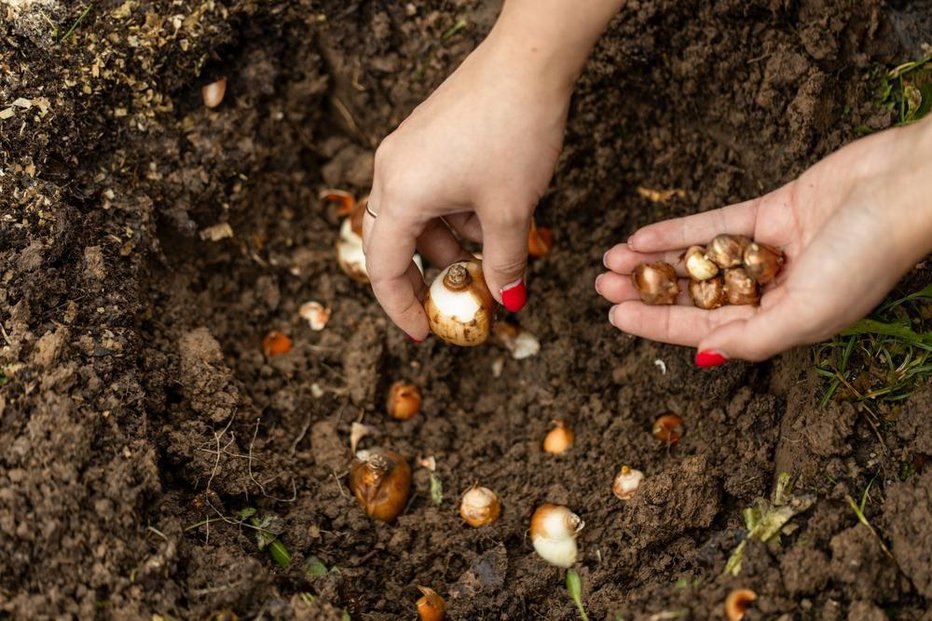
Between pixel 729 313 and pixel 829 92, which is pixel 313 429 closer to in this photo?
pixel 729 313

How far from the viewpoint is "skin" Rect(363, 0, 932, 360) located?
2090 millimetres

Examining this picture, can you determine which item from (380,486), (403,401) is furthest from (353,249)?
(380,486)

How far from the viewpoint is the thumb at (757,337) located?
2.10 m

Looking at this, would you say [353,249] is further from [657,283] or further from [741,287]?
[741,287]

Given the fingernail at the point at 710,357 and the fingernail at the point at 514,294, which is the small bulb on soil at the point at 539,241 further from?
the fingernail at the point at 710,357

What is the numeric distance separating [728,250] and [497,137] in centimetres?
83

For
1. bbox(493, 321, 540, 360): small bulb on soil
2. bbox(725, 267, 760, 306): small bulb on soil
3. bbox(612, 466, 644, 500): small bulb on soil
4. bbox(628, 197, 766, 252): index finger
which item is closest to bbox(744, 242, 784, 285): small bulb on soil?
bbox(725, 267, 760, 306): small bulb on soil

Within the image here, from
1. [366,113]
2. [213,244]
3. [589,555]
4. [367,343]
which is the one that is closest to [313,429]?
[367,343]

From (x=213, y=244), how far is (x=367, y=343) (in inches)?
30.1

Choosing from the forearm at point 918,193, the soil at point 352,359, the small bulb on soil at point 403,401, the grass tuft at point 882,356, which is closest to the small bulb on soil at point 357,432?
the soil at point 352,359

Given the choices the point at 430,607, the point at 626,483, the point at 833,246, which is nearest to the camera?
the point at 833,246

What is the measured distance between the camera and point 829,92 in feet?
9.59

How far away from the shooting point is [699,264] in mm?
2594

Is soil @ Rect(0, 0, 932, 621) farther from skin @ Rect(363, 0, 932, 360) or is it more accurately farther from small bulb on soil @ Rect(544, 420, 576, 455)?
skin @ Rect(363, 0, 932, 360)
